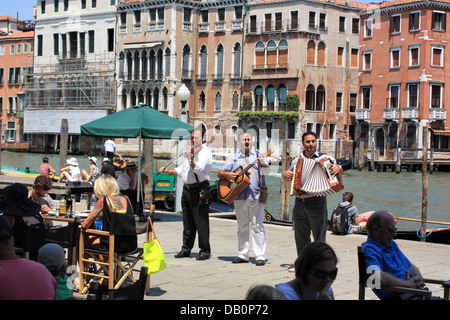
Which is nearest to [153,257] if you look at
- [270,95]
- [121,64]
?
[270,95]

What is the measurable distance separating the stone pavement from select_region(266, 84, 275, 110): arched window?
39.1 m

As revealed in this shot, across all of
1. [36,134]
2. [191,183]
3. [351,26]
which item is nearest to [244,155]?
[191,183]

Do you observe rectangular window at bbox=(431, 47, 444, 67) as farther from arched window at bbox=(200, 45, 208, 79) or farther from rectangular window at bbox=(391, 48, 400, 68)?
arched window at bbox=(200, 45, 208, 79)

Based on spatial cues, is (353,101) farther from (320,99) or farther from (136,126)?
(136,126)

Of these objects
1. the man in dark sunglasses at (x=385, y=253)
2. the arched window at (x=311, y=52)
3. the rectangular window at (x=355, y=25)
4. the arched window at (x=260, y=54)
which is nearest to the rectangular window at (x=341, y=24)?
the rectangular window at (x=355, y=25)

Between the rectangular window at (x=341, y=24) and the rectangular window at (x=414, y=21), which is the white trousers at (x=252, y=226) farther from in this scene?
the rectangular window at (x=341, y=24)

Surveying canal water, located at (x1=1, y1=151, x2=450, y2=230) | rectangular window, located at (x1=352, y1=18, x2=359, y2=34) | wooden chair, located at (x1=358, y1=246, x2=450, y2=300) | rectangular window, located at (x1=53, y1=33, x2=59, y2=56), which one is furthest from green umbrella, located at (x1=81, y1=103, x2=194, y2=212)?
rectangular window, located at (x1=53, y1=33, x2=59, y2=56)

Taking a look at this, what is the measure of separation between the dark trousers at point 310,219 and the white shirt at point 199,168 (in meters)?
1.24

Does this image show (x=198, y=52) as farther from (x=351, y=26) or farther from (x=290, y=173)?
(x=290, y=173)

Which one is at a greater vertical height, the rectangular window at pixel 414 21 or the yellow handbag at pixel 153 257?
the rectangular window at pixel 414 21

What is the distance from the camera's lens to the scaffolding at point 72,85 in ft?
188

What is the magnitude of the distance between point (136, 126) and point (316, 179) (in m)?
2.97

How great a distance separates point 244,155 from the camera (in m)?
7.55

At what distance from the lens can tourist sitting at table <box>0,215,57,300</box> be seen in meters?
3.42
